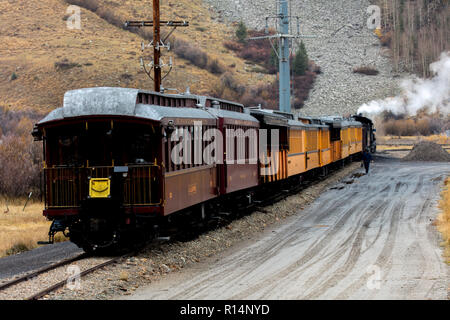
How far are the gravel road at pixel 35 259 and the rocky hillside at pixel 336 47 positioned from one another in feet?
249

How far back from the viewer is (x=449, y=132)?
8375 cm

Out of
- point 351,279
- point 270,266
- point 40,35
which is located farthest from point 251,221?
point 40,35

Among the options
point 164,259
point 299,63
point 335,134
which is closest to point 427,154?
point 335,134

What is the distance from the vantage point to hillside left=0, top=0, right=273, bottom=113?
232 ft

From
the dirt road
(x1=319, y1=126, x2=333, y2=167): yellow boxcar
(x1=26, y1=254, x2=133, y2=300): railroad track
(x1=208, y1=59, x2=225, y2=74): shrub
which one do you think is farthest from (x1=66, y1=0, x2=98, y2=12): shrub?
(x1=26, y1=254, x2=133, y2=300): railroad track

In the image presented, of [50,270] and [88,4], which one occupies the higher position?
[88,4]

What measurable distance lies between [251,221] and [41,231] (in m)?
6.95

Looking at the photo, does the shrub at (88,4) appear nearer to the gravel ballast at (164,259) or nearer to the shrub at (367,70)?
the shrub at (367,70)

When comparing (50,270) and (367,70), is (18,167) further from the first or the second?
(367,70)

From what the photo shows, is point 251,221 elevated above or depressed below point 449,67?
below

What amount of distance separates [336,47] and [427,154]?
8368cm

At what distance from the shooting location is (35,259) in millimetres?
15812

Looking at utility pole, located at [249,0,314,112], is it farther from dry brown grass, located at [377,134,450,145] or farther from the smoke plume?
the smoke plume

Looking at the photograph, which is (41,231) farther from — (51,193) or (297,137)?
(297,137)
